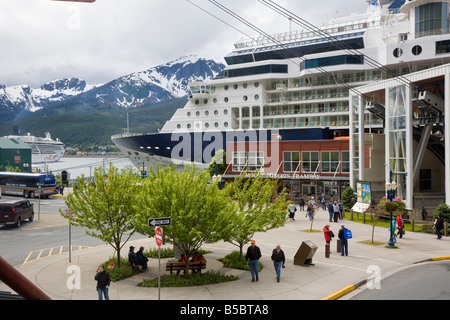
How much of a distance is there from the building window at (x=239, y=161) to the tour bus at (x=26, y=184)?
2120 cm

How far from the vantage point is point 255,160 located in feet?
157

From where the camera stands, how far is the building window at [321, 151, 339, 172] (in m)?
43.0

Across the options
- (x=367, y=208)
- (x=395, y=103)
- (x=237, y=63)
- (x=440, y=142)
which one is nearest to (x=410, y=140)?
(x=395, y=103)

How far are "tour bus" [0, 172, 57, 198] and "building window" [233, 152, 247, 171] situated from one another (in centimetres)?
2120

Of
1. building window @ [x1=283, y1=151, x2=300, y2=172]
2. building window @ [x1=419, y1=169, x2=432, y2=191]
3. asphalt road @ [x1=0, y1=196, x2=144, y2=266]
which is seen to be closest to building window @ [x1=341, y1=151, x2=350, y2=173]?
building window @ [x1=283, y1=151, x2=300, y2=172]

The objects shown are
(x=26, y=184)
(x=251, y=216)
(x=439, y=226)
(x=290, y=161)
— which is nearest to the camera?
(x=251, y=216)

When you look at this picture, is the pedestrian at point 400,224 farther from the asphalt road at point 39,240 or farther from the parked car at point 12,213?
the parked car at point 12,213

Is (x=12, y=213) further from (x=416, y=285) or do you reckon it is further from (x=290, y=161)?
(x=290, y=161)

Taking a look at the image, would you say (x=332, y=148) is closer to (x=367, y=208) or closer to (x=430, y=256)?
(x=367, y=208)

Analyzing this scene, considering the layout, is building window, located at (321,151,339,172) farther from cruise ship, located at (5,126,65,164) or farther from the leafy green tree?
cruise ship, located at (5,126,65,164)

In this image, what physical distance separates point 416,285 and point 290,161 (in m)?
32.8

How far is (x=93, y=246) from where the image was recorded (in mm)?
20875

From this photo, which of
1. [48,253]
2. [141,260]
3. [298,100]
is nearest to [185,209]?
[141,260]

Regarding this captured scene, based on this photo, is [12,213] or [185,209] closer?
[185,209]
